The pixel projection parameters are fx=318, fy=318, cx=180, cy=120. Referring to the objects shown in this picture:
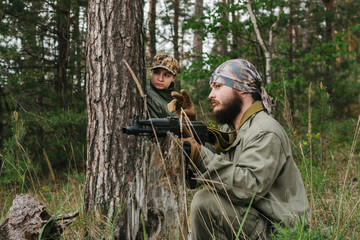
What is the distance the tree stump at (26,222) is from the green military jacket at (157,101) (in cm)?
197

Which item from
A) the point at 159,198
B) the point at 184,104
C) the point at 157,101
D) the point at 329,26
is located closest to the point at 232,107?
the point at 184,104

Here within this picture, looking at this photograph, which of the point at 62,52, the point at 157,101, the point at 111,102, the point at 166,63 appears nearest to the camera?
the point at 111,102

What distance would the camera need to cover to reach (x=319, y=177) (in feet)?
11.4

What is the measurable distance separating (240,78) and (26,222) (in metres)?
1.97

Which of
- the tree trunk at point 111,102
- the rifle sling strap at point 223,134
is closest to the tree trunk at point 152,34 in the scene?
the tree trunk at point 111,102

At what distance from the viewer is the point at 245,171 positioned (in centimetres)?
217

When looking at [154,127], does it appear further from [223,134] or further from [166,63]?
[166,63]

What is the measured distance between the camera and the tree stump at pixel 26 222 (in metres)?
2.27

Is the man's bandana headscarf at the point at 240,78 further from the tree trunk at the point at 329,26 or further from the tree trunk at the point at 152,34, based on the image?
the tree trunk at the point at 329,26

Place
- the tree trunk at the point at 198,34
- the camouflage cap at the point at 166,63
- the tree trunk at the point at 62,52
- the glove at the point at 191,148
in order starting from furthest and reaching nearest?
the tree trunk at the point at 198,34 < the tree trunk at the point at 62,52 < the camouflage cap at the point at 166,63 < the glove at the point at 191,148

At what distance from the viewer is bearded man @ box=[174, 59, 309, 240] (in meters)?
2.16

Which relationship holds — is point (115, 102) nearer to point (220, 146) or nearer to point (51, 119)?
point (220, 146)

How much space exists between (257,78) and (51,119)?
3.48 meters

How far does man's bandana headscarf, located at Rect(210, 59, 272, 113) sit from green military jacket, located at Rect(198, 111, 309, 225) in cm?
28
